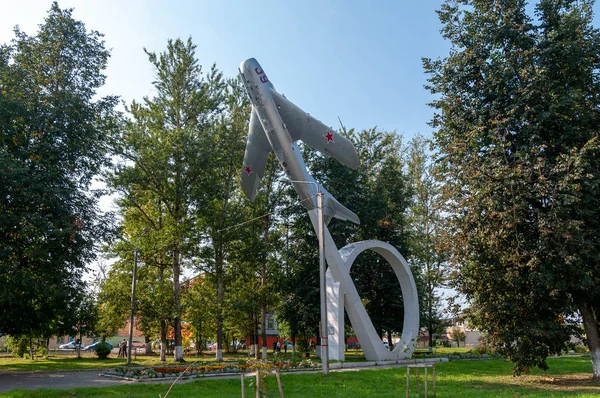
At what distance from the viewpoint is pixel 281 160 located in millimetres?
20672

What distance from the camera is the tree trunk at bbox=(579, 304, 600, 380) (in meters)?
15.1

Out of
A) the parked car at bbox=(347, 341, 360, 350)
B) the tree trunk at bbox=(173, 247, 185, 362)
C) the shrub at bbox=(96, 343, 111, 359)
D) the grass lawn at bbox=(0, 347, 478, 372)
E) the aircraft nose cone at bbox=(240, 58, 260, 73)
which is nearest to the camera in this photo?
the aircraft nose cone at bbox=(240, 58, 260, 73)

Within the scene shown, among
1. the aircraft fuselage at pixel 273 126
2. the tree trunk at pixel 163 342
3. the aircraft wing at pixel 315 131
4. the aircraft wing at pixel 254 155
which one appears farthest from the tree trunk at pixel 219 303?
the aircraft wing at pixel 315 131

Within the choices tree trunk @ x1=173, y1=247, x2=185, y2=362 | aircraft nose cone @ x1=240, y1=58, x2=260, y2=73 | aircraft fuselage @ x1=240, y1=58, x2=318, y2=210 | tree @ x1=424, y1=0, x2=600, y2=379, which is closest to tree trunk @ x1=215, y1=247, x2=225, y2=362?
tree trunk @ x1=173, y1=247, x2=185, y2=362

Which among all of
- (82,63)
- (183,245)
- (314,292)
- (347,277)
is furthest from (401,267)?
(82,63)

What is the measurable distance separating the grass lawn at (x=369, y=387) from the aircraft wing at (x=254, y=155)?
385 inches

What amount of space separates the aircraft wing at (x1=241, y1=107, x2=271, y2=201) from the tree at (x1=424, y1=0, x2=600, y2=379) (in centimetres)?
865

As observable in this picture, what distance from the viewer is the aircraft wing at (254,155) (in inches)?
862

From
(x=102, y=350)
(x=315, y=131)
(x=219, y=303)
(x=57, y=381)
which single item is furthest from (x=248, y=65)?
(x=102, y=350)

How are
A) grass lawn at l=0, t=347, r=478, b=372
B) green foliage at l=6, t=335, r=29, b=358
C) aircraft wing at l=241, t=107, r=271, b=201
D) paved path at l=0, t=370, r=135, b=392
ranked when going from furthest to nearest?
green foliage at l=6, t=335, r=29, b=358 < aircraft wing at l=241, t=107, r=271, b=201 < grass lawn at l=0, t=347, r=478, b=372 < paved path at l=0, t=370, r=135, b=392

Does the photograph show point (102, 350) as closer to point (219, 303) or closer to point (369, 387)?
point (219, 303)

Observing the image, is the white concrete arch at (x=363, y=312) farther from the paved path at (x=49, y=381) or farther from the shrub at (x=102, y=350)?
the shrub at (x=102, y=350)

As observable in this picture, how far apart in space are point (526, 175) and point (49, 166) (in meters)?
17.0

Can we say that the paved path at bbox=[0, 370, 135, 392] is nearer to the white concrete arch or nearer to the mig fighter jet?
the white concrete arch
